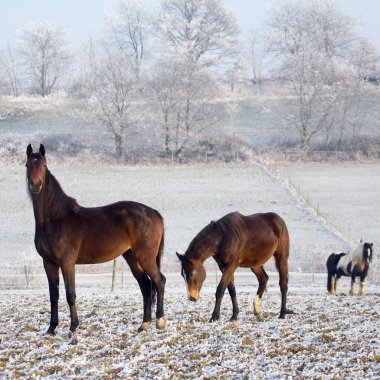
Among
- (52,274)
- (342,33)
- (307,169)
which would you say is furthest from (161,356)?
(342,33)

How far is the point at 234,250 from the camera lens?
11.2 metres

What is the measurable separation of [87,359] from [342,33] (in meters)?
68.6

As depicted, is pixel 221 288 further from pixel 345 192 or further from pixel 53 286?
pixel 345 192

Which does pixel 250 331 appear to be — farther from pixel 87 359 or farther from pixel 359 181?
pixel 359 181

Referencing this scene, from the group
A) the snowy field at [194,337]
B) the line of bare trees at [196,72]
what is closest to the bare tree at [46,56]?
the line of bare trees at [196,72]

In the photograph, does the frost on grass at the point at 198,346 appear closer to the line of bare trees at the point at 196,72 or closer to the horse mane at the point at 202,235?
the horse mane at the point at 202,235

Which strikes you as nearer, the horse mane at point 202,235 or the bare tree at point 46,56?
the horse mane at point 202,235

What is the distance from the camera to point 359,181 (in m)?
45.3

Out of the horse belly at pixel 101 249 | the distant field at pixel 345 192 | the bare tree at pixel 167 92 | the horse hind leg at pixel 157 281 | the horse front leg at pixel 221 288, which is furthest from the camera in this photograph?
the bare tree at pixel 167 92

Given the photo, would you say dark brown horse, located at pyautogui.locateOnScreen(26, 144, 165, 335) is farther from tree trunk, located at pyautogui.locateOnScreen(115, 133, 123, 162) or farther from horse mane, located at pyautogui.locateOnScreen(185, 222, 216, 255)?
tree trunk, located at pyautogui.locateOnScreen(115, 133, 123, 162)

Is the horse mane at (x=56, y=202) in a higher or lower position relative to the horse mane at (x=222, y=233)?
higher

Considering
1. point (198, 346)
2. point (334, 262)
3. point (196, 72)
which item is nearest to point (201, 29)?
point (196, 72)

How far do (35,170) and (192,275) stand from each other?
9.89 ft

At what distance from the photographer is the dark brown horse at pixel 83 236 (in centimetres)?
1038
